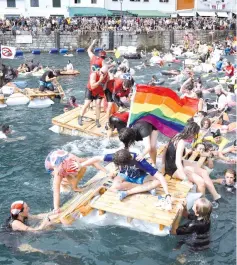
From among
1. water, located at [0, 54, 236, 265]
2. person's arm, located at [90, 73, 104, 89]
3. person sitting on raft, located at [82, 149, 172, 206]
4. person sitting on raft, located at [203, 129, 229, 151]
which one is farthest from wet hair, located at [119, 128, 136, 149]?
person sitting on raft, located at [203, 129, 229, 151]

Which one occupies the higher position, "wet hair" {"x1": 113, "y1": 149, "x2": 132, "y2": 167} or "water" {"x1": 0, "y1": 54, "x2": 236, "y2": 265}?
"wet hair" {"x1": 113, "y1": 149, "x2": 132, "y2": 167}

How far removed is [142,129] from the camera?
30.4 ft

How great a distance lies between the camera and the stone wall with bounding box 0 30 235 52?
4134 centimetres

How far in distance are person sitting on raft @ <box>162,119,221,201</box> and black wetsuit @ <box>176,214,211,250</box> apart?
1.14 m

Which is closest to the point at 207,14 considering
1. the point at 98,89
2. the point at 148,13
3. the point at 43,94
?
the point at 148,13

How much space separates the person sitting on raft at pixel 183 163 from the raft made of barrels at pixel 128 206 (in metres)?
0.24

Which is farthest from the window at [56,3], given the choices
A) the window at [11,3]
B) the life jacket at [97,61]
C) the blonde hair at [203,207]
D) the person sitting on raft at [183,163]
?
the blonde hair at [203,207]

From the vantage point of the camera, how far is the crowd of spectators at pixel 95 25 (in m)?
41.8

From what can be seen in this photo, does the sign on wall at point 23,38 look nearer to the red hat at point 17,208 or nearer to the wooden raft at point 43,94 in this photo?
the wooden raft at point 43,94

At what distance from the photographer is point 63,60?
36.5 m

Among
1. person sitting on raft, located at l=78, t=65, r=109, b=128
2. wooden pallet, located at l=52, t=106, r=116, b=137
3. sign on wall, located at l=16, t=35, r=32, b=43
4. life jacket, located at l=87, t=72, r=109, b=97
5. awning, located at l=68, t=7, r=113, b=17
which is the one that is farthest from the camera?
awning, located at l=68, t=7, r=113, b=17

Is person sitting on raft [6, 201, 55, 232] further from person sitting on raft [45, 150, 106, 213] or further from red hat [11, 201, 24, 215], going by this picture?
person sitting on raft [45, 150, 106, 213]

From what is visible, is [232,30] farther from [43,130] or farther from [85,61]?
[43,130]

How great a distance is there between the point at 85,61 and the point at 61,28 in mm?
9372
